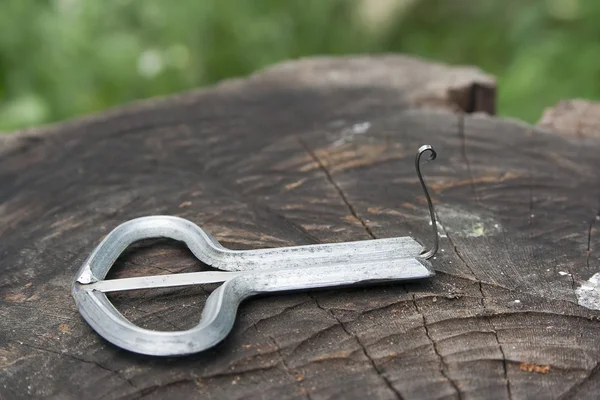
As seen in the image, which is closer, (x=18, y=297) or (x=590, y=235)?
(x=18, y=297)

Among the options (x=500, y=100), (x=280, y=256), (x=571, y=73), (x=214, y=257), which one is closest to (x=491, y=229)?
(x=280, y=256)

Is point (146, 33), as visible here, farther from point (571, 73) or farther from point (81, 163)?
A: point (571, 73)

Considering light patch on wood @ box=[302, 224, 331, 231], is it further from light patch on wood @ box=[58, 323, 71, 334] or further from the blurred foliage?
the blurred foliage

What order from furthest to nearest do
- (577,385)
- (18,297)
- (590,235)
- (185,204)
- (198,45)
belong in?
(198,45) → (185,204) → (590,235) → (18,297) → (577,385)

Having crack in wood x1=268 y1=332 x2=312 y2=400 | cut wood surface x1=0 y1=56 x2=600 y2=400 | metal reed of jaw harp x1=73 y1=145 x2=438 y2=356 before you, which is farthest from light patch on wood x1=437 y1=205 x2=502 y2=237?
crack in wood x1=268 y1=332 x2=312 y2=400


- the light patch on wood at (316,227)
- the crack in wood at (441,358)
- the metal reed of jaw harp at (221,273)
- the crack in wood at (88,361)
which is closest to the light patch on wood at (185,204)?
the metal reed of jaw harp at (221,273)

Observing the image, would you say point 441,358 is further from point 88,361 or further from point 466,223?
point 88,361

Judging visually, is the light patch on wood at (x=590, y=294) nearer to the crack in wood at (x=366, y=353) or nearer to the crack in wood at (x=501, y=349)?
the crack in wood at (x=501, y=349)

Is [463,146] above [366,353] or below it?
above

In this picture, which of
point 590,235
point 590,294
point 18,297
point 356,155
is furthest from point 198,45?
point 590,294
